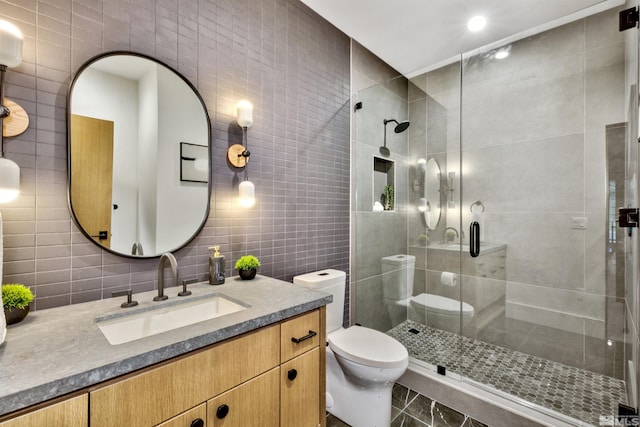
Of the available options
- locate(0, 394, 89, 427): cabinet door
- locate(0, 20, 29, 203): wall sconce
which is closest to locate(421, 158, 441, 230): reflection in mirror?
locate(0, 394, 89, 427): cabinet door

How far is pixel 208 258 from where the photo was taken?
154cm

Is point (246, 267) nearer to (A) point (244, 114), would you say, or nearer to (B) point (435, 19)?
(A) point (244, 114)

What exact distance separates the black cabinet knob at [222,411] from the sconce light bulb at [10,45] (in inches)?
52.5

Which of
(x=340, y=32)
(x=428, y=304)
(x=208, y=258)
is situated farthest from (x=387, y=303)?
(x=340, y=32)

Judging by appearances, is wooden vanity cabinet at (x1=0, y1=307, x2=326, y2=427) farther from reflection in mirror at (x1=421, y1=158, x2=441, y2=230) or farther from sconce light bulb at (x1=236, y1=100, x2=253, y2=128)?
reflection in mirror at (x1=421, y1=158, x2=441, y2=230)

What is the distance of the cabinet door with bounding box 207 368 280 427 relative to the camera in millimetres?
905

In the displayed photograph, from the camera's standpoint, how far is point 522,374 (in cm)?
200

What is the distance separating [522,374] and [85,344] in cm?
254

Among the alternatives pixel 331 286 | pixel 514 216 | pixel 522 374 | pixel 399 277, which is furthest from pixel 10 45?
pixel 522 374

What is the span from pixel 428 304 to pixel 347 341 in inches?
45.5

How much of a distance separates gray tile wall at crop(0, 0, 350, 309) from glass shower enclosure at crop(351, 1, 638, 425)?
44cm

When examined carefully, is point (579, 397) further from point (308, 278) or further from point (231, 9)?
point (231, 9)

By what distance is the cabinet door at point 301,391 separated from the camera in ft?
3.64

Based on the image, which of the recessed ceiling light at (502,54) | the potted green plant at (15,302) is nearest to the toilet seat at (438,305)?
the recessed ceiling light at (502,54)
